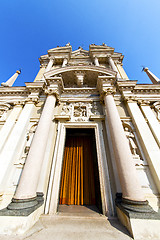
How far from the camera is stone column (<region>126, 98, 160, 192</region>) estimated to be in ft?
12.1

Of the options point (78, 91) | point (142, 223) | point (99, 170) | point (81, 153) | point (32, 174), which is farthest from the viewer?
point (78, 91)

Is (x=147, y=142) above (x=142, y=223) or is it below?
above

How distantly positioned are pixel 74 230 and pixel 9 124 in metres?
5.49

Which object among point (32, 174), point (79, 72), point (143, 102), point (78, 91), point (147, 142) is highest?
point (79, 72)

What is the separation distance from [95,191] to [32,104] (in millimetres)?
5812

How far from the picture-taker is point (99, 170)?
3.93 metres

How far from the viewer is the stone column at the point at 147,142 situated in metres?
3.69

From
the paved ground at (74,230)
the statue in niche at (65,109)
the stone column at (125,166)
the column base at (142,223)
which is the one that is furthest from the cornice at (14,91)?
the column base at (142,223)

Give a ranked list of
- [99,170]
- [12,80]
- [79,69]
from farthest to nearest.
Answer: [12,80], [79,69], [99,170]

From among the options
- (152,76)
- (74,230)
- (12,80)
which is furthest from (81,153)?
(152,76)

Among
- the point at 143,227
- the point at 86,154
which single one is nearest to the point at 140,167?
the point at 143,227

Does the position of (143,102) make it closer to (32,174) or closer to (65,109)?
(65,109)

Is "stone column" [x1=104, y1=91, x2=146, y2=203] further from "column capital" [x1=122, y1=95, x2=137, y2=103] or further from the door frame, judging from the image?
"column capital" [x1=122, y1=95, x2=137, y2=103]

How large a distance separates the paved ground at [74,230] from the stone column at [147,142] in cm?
229
